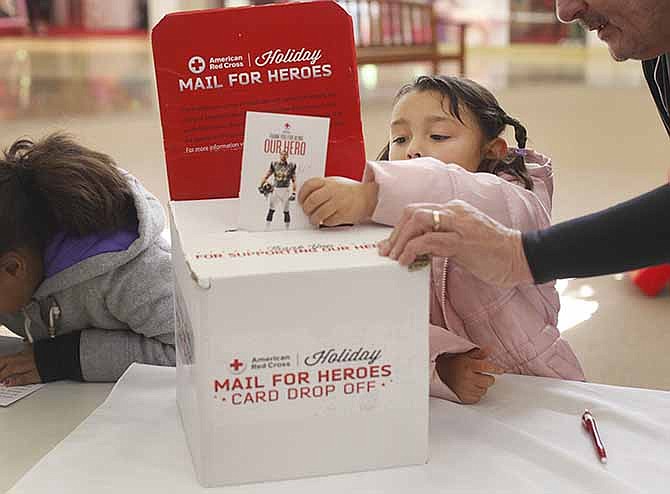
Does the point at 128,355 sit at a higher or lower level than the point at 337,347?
lower

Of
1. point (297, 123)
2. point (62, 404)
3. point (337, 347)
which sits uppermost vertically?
point (297, 123)

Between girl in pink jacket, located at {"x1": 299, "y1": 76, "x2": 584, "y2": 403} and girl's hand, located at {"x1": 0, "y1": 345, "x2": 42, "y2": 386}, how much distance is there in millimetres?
620

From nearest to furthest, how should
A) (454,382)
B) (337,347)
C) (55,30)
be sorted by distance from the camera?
(337,347)
(454,382)
(55,30)

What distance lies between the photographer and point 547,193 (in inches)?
61.4

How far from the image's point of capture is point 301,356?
114cm

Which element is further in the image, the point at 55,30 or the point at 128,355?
the point at 55,30

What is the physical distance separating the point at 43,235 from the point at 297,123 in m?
0.55

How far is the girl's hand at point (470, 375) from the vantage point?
1400 millimetres

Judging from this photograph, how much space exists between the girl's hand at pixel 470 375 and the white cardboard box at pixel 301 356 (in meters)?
0.20

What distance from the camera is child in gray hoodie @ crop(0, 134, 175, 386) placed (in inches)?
62.0

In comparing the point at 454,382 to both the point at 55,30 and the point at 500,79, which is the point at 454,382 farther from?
the point at 55,30

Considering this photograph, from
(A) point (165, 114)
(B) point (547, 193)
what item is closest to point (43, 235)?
(A) point (165, 114)

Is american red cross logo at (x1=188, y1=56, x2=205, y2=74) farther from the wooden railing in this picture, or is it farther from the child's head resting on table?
the wooden railing

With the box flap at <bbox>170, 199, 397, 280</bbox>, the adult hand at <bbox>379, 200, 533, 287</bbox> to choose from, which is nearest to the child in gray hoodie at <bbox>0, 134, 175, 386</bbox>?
the box flap at <bbox>170, 199, 397, 280</bbox>
